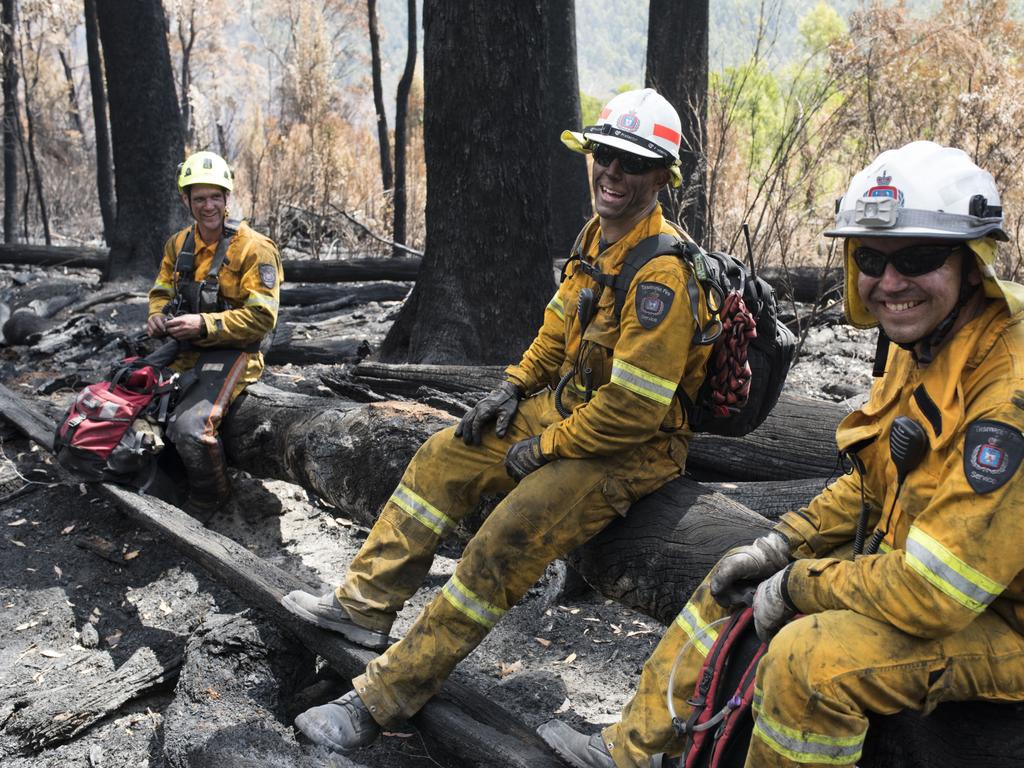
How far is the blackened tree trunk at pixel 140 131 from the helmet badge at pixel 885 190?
1039 cm

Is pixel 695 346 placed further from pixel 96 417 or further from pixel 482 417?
pixel 96 417

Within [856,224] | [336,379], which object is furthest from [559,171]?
[856,224]

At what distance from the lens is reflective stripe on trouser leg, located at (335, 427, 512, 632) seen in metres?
3.62

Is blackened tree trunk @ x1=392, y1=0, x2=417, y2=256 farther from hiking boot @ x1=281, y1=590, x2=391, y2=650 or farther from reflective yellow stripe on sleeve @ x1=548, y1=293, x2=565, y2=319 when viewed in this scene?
hiking boot @ x1=281, y1=590, x2=391, y2=650

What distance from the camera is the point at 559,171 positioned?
11969 millimetres

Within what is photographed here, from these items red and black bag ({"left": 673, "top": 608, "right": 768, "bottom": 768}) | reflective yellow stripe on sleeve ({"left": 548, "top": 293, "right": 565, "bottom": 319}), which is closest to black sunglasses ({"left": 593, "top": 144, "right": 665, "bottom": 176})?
reflective yellow stripe on sleeve ({"left": 548, "top": 293, "right": 565, "bottom": 319})

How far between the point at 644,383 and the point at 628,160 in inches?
34.5

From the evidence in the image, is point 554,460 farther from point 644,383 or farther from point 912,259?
point 912,259

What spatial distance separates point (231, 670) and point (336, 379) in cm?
264

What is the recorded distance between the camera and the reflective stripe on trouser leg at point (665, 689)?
270 cm

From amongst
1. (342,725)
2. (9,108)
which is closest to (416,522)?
(342,725)

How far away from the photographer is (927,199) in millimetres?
2354

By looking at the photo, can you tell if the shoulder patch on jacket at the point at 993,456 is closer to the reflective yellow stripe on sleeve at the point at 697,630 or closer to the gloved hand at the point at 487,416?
the reflective yellow stripe on sleeve at the point at 697,630

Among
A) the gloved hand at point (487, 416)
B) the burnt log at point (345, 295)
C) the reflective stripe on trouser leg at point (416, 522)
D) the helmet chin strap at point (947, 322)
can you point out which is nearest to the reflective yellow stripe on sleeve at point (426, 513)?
the reflective stripe on trouser leg at point (416, 522)
